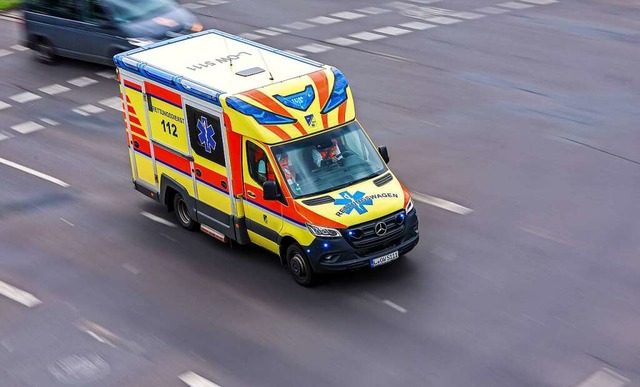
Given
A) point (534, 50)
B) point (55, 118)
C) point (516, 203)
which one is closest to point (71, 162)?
point (55, 118)

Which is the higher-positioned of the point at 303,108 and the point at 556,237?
Answer: the point at 303,108

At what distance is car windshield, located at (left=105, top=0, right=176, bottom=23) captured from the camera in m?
24.5

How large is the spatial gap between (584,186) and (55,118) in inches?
438

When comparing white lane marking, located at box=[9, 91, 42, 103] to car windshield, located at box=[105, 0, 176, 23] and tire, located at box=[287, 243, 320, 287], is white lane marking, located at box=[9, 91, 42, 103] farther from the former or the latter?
tire, located at box=[287, 243, 320, 287]

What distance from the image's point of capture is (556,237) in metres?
15.6

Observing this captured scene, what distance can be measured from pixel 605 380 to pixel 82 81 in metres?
16.0

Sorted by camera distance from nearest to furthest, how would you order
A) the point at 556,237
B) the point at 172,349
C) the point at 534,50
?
the point at 172,349 → the point at 556,237 → the point at 534,50

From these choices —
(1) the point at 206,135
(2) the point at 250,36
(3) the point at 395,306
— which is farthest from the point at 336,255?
(2) the point at 250,36

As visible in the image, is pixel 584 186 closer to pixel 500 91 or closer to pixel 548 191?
pixel 548 191

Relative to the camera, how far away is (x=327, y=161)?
1455 centimetres

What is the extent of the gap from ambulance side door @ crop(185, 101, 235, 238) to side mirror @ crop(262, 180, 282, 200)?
96 cm

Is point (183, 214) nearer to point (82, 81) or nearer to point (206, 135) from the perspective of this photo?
point (206, 135)

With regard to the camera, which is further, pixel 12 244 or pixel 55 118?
pixel 55 118

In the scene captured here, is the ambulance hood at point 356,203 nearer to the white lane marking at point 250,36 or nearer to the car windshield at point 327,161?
the car windshield at point 327,161
